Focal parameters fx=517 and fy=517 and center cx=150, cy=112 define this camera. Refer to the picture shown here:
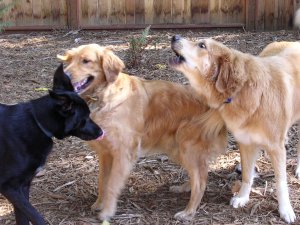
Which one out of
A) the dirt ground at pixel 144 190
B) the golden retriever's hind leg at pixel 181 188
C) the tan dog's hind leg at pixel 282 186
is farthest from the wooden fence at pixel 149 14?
the tan dog's hind leg at pixel 282 186

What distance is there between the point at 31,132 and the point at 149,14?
7088 mm

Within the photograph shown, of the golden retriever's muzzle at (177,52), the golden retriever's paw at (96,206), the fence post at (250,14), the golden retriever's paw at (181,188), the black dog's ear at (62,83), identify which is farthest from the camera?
the fence post at (250,14)

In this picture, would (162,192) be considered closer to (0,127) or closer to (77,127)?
(77,127)

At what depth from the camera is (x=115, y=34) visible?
33.9ft

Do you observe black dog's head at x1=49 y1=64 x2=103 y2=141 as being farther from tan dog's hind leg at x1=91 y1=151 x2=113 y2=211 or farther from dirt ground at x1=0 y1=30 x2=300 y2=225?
dirt ground at x1=0 y1=30 x2=300 y2=225

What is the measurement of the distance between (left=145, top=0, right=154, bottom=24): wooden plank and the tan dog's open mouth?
6396 millimetres

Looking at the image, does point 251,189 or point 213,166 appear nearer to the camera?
point 251,189

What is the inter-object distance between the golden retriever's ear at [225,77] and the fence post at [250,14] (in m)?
6.56

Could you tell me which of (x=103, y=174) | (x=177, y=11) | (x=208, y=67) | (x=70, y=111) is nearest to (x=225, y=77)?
(x=208, y=67)

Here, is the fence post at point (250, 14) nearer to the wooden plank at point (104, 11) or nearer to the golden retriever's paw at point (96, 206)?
the wooden plank at point (104, 11)

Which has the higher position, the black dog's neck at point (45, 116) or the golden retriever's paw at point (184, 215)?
the black dog's neck at point (45, 116)

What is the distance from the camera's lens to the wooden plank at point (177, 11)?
10.6 meters

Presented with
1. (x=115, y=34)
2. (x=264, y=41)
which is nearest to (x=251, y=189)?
(x=264, y=41)

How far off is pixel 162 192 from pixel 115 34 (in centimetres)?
588
